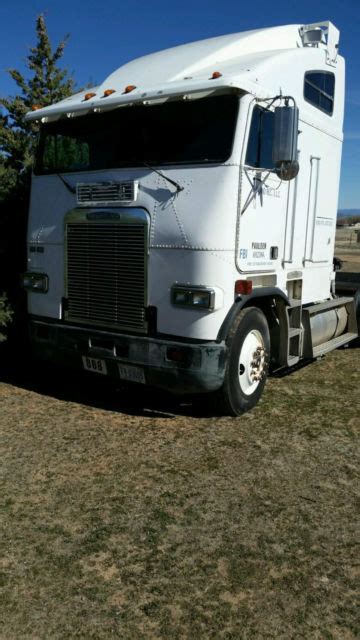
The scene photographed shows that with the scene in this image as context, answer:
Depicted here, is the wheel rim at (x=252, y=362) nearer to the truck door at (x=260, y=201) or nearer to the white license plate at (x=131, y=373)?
the truck door at (x=260, y=201)

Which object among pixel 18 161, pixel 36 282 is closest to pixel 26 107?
pixel 18 161

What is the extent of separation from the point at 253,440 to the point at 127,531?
1845mm

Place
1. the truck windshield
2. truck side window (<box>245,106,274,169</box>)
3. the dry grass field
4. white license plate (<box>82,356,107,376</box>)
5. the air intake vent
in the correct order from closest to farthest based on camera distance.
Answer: the dry grass field < the truck windshield < truck side window (<box>245,106,274,169</box>) < the air intake vent < white license plate (<box>82,356,107,376</box>)

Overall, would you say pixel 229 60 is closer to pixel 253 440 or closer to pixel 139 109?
pixel 139 109

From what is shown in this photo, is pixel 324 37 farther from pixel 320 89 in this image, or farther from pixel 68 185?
pixel 68 185

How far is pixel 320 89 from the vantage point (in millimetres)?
6602

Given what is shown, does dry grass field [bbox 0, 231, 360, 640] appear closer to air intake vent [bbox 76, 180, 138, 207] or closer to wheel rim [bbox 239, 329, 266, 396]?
wheel rim [bbox 239, 329, 266, 396]

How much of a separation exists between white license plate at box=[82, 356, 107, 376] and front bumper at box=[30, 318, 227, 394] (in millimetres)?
52

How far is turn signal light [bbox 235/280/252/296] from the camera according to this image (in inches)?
202

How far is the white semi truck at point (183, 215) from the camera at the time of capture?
16.3 feet

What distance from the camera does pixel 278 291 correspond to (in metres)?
5.89

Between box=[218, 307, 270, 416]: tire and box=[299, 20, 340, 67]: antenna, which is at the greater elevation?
box=[299, 20, 340, 67]: antenna

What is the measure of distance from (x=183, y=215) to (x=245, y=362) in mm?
1680

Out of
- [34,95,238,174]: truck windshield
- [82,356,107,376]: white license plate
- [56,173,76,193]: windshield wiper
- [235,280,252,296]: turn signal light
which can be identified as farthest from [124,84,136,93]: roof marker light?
[82,356,107,376]: white license plate
